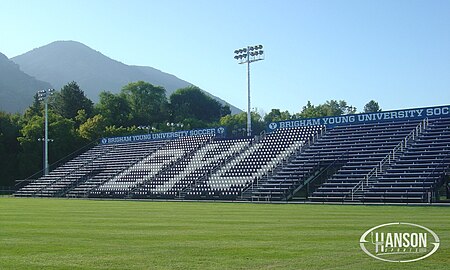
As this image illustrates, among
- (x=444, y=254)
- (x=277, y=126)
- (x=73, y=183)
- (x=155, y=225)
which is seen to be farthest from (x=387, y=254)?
(x=73, y=183)

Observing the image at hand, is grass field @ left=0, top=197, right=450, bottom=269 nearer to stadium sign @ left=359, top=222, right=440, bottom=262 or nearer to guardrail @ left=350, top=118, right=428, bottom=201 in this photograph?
stadium sign @ left=359, top=222, right=440, bottom=262

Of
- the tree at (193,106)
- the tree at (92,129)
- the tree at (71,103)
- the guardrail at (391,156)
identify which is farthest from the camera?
the tree at (193,106)

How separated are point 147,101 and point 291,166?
71574 mm

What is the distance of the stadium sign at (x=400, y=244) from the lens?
33.8ft

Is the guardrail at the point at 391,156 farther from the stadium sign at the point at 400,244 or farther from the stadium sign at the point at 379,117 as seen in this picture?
the stadium sign at the point at 400,244

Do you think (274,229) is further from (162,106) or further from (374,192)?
(162,106)

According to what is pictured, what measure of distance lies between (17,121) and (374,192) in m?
62.8

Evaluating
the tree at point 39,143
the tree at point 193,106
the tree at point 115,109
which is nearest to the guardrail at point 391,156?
the tree at point 39,143

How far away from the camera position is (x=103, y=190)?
53312 millimetres

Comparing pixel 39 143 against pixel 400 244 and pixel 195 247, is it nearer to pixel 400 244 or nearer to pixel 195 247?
pixel 195 247

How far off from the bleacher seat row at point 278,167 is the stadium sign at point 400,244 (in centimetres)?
2012

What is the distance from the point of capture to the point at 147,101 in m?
112

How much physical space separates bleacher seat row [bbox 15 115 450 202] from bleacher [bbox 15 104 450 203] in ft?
0.25

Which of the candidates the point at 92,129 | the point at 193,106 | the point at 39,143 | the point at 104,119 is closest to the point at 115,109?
the point at 104,119
